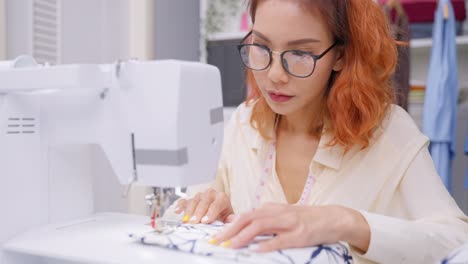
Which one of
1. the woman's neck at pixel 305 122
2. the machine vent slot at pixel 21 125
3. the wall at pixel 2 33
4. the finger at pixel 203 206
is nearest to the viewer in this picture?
the machine vent slot at pixel 21 125

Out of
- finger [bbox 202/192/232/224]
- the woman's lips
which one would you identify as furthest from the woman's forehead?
finger [bbox 202/192/232/224]

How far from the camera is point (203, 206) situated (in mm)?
949

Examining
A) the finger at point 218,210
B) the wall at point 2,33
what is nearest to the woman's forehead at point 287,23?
the finger at point 218,210

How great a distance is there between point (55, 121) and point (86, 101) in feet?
0.26

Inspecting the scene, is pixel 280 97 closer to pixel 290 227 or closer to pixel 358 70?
pixel 358 70

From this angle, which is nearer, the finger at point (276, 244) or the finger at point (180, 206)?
the finger at point (276, 244)

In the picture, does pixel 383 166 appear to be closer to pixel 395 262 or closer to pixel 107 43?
pixel 395 262

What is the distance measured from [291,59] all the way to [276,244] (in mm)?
419

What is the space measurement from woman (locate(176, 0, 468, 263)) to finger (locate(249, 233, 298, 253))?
12cm

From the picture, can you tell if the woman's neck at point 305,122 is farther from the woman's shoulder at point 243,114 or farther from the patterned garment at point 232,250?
the patterned garment at point 232,250

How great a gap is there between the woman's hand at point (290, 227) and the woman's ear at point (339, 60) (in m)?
0.40

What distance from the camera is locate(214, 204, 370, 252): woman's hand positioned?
68cm

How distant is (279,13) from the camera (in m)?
0.97

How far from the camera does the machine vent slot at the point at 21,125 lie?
792 mm
